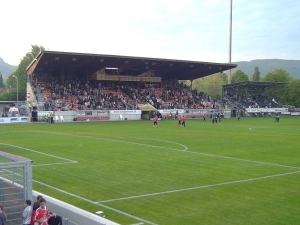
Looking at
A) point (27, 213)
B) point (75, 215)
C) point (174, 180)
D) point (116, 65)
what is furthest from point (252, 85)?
point (27, 213)

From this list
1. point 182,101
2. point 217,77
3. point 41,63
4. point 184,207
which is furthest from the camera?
point 217,77

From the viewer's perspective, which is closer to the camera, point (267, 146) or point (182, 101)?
point (267, 146)

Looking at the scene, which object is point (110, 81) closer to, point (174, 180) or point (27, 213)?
point (174, 180)

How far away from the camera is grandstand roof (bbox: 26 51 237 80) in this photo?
5945 cm

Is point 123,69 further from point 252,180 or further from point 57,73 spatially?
point 252,180

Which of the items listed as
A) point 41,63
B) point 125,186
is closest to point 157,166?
point 125,186

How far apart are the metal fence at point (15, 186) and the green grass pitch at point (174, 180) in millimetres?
2563

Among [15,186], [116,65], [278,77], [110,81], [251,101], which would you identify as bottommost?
[15,186]

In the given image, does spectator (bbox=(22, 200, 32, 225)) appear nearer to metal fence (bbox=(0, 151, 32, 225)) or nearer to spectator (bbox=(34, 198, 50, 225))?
spectator (bbox=(34, 198, 50, 225))

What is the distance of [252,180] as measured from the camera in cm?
1642

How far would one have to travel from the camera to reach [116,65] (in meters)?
67.9

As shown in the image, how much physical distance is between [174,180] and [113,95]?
2112 inches

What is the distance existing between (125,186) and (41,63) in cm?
4891

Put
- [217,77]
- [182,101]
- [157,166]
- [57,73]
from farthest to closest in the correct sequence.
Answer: [217,77]
[182,101]
[57,73]
[157,166]
